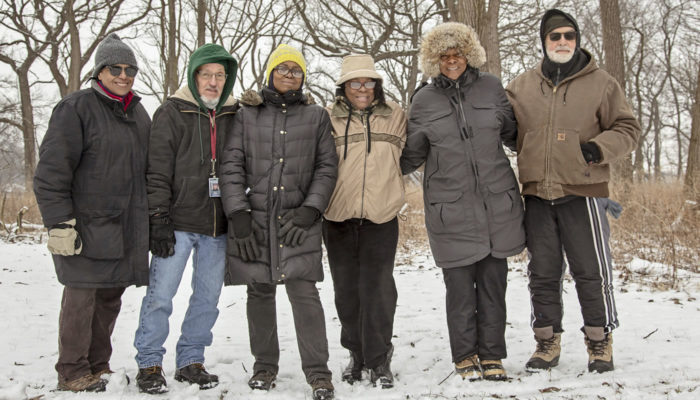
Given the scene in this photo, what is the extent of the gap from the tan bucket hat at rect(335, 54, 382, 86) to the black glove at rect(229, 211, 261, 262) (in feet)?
3.40

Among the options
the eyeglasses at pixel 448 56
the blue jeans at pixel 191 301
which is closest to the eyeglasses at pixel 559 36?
the eyeglasses at pixel 448 56

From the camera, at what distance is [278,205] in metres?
3.21

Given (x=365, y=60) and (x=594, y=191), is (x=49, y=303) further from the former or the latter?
(x=594, y=191)

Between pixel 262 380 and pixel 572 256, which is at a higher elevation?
pixel 572 256

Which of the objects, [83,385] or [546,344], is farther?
[546,344]

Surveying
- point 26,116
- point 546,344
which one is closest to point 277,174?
point 546,344

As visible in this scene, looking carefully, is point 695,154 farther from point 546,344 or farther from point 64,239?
point 64,239

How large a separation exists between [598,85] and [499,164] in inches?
31.1

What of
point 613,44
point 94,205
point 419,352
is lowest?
point 419,352

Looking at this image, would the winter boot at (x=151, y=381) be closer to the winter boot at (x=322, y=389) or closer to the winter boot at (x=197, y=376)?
the winter boot at (x=197, y=376)

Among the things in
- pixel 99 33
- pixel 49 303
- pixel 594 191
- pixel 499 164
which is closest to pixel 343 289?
pixel 499 164

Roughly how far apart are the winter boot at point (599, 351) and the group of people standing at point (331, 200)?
0.01m

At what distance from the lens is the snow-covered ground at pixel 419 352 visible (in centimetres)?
305

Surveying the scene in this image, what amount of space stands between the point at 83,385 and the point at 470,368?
2.28 meters
